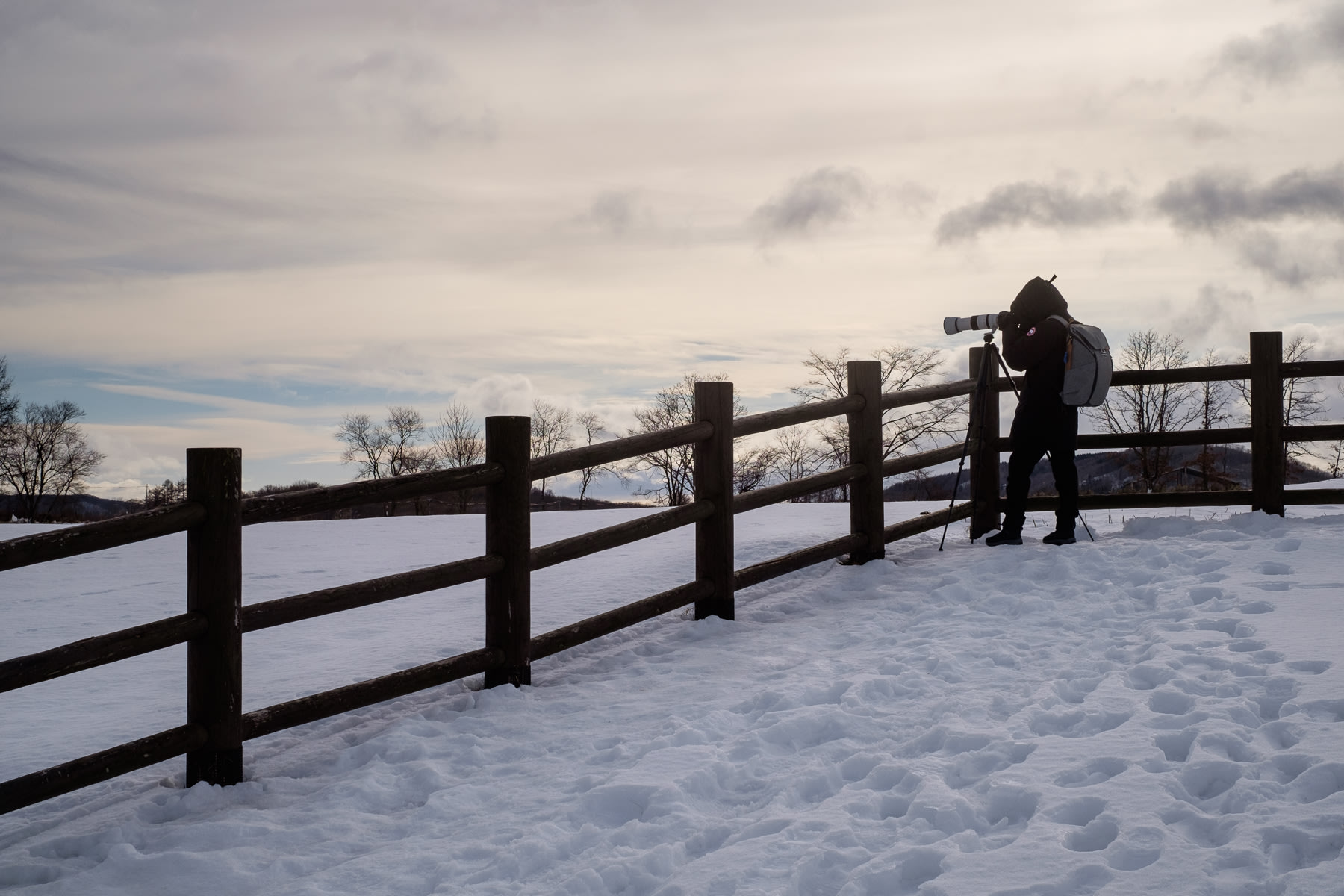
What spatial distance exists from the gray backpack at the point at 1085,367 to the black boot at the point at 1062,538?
1128 millimetres

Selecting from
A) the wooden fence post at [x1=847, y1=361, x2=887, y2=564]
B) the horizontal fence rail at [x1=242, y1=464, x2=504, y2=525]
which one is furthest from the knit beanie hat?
the horizontal fence rail at [x1=242, y1=464, x2=504, y2=525]

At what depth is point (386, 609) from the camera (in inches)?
321

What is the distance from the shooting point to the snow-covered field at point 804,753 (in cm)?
333

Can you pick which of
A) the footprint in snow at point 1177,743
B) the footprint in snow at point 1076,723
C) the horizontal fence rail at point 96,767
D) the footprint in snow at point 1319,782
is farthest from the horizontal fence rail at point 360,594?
the footprint in snow at point 1319,782

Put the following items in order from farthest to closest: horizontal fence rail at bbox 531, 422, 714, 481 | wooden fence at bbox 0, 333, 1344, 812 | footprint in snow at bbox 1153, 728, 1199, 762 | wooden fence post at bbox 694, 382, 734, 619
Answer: wooden fence post at bbox 694, 382, 734, 619
horizontal fence rail at bbox 531, 422, 714, 481
wooden fence at bbox 0, 333, 1344, 812
footprint in snow at bbox 1153, 728, 1199, 762

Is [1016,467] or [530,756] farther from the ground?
[1016,467]

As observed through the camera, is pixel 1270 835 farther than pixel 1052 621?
No

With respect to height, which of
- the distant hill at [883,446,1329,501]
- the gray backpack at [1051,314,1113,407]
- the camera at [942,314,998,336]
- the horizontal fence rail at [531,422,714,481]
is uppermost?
the camera at [942,314,998,336]

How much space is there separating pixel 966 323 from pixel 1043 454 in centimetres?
129

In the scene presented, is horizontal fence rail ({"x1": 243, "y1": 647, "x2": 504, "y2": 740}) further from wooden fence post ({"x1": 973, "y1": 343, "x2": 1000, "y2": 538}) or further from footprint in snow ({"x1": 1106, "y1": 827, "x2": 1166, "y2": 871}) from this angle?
wooden fence post ({"x1": 973, "y1": 343, "x2": 1000, "y2": 538})

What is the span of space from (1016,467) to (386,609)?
5.41 m

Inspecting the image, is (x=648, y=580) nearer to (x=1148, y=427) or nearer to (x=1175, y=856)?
(x=1175, y=856)

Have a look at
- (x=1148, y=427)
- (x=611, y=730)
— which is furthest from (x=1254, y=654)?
(x=1148, y=427)

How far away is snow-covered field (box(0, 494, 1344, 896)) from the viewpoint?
333 cm
